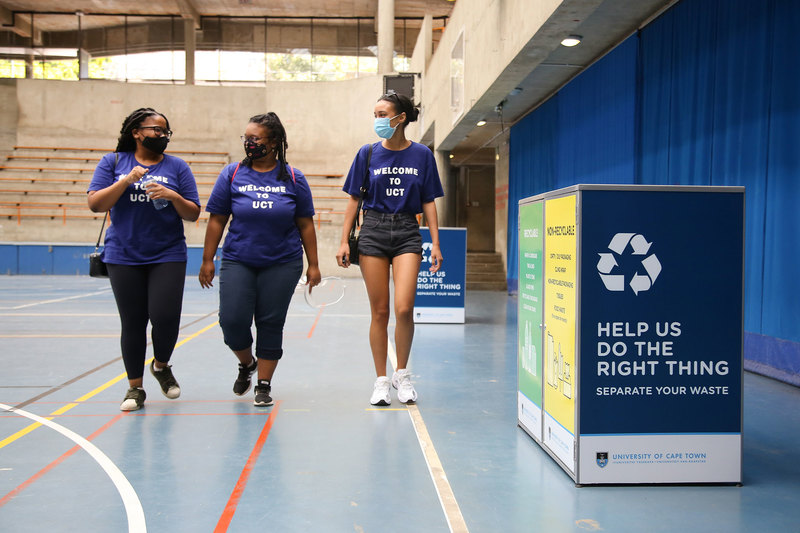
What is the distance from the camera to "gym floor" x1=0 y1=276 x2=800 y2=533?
225 cm

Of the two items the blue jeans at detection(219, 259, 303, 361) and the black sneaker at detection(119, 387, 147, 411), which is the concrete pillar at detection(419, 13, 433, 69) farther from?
the black sneaker at detection(119, 387, 147, 411)

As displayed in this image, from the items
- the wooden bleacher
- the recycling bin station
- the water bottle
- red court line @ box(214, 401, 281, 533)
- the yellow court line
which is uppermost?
the wooden bleacher

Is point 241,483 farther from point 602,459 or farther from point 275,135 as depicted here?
point 275,135

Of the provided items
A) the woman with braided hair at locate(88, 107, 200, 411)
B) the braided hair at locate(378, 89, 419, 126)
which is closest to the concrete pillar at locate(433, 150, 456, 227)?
the braided hair at locate(378, 89, 419, 126)

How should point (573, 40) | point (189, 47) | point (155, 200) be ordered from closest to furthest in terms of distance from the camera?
1. point (155, 200)
2. point (573, 40)
3. point (189, 47)

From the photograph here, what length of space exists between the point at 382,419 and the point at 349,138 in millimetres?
19441

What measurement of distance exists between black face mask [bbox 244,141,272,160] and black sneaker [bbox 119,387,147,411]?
1460mm

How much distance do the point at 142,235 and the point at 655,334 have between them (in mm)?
2600

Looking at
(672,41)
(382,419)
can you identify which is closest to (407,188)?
(382,419)

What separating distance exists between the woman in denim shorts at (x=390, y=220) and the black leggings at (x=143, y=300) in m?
0.94

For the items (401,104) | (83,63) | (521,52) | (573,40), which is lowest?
(401,104)

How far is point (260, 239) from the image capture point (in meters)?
3.63

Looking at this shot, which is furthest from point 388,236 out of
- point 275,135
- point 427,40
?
point 427,40

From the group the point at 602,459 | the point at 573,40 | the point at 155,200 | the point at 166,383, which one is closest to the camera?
the point at 602,459
